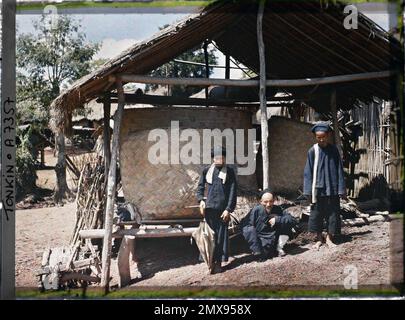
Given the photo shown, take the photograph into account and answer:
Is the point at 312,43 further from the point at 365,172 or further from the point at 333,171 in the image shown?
the point at 365,172

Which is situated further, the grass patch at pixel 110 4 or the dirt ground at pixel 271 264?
the grass patch at pixel 110 4

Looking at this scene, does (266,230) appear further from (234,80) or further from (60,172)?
(60,172)

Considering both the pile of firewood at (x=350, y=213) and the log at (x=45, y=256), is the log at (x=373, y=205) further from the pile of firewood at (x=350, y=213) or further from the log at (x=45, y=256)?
the log at (x=45, y=256)

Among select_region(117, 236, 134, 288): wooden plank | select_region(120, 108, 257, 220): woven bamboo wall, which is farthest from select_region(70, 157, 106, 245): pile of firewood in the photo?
select_region(117, 236, 134, 288): wooden plank

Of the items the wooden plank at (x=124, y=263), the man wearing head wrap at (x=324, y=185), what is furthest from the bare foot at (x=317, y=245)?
the wooden plank at (x=124, y=263)

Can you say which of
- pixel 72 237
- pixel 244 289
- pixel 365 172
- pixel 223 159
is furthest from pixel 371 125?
pixel 72 237

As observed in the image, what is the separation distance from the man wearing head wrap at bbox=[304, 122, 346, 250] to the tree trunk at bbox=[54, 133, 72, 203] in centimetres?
508

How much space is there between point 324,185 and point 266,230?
108 cm

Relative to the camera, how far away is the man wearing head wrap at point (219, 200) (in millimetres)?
6164

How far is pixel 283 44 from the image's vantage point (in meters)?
7.02

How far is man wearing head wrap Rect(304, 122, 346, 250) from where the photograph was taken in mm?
6371

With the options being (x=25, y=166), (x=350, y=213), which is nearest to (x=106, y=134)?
(x=25, y=166)

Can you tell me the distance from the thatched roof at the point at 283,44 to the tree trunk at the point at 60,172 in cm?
251

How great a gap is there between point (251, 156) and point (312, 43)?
2.00 m
